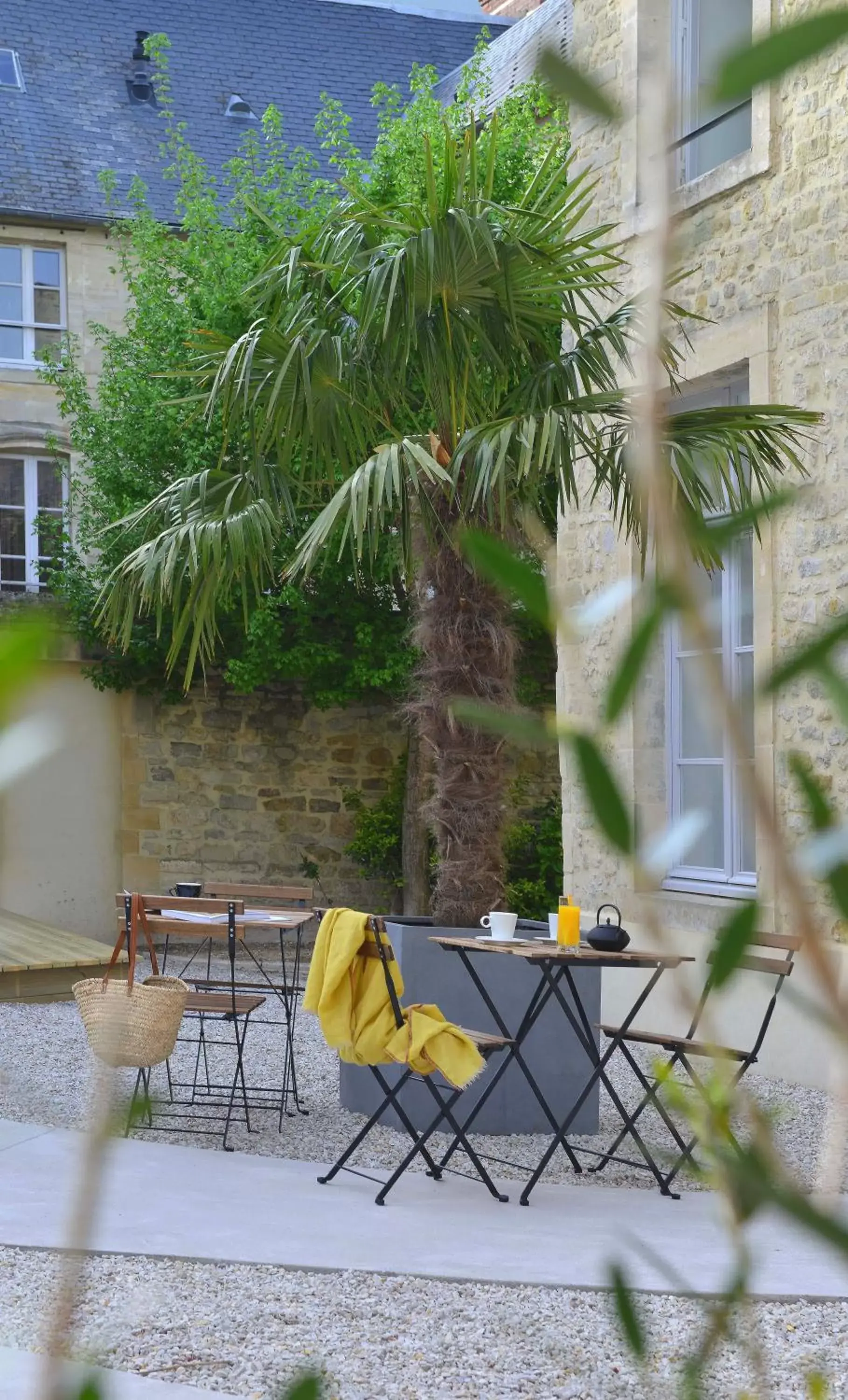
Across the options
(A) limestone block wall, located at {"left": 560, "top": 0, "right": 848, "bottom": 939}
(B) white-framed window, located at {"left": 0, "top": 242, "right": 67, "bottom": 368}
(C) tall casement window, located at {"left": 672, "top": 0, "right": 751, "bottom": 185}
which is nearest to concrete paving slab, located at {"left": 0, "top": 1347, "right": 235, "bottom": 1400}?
(A) limestone block wall, located at {"left": 560, "top": 0, "right": 848, "bottom": 939}

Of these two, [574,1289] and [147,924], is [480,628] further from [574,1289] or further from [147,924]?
[574,1289]

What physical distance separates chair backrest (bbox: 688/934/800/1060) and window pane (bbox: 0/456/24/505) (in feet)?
33.8

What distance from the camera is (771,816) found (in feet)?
1.36

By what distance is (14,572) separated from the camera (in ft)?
47.9

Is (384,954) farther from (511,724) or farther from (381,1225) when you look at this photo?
(511,724)

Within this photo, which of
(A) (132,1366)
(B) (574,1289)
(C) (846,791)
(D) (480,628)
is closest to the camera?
(A) (132,1366)

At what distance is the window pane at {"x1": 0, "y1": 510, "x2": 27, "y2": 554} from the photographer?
1477 cm

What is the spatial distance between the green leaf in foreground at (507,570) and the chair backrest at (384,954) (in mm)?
4019

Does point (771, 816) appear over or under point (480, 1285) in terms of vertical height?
over

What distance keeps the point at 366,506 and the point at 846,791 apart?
233 centimetres

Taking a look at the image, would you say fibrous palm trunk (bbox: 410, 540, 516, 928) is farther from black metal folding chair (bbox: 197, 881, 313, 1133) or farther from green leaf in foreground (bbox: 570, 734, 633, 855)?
green leaf in foreground (bbox: 570, 734, 633, 855)

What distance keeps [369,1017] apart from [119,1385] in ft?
5.64

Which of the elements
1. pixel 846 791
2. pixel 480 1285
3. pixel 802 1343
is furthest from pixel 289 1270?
pixel 846 791

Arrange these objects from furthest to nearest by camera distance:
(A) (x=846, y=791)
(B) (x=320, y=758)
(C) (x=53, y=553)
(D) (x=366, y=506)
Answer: (C) (x=53, y=553), (B) (x=320, y=758), (A) (x=846, y=791), (D) (x=366, y=506)
